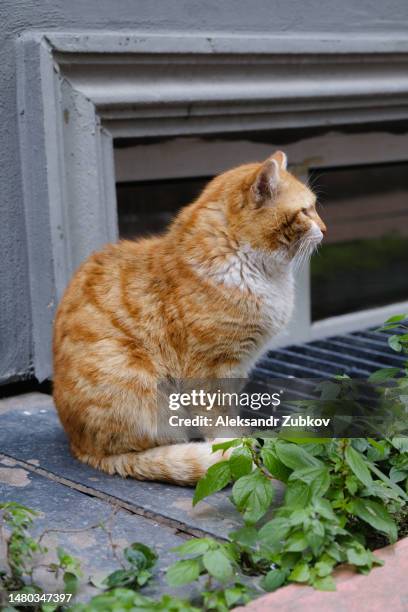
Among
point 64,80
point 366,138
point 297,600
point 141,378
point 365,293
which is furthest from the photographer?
point 365,293

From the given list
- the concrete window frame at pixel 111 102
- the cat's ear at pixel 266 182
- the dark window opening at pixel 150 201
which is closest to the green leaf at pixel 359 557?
the cat's ear at pixel 266 182

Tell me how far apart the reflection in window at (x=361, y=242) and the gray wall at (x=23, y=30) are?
1.86m

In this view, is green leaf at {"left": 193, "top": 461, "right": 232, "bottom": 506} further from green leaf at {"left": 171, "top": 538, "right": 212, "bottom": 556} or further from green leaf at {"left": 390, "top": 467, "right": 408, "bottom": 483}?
green leaf at {"left": 390, "top": 467, "right": 408, "bottom": 483}

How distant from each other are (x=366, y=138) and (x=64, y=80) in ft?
6.95

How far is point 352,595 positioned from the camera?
185cm

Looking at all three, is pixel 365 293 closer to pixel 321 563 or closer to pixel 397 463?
pixel 397 463

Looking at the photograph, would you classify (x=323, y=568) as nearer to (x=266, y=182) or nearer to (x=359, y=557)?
(x=359, y=557)

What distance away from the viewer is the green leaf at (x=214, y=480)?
2.20 m

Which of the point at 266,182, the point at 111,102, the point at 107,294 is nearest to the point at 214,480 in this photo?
the point at 107,294

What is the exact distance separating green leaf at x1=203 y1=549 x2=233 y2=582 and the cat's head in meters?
1.16

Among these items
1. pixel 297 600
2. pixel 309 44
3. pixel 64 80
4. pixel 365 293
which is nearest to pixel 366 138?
pixel 309 44

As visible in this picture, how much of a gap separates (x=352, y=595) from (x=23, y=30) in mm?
2480

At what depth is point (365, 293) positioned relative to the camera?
20.8 feet

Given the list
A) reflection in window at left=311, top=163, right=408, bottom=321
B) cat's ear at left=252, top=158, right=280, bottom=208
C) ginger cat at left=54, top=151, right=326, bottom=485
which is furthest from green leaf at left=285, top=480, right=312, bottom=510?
reflection in window at left=311, top=163, right=408, bottom=321
